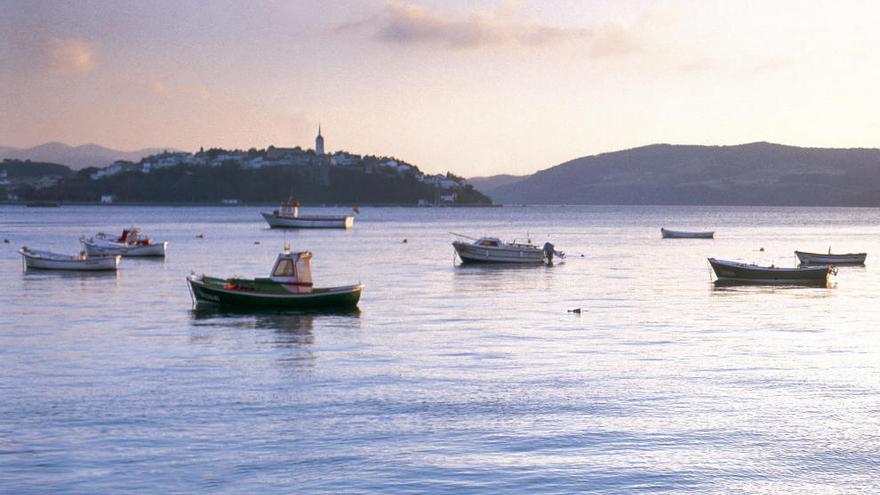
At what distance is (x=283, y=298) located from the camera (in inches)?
1566

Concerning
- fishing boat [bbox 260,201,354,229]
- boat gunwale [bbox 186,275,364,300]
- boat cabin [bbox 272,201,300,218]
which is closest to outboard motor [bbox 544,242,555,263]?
boat gunwale [bbox 186,275,364,300]

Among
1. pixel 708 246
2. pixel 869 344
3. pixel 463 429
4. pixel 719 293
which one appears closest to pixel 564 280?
pixel 719 293

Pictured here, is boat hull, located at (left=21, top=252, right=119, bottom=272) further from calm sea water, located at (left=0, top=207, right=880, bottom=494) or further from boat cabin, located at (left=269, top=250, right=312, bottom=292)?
boat cabin, located at (left=269, top=250, right=312, bottom=292)

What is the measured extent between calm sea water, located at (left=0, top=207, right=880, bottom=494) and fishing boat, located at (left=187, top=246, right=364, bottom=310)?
657mm

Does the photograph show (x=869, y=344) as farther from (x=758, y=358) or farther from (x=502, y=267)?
(x=502, y=267)

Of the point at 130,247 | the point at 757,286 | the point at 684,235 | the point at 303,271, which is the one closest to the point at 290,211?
the point at 684,235

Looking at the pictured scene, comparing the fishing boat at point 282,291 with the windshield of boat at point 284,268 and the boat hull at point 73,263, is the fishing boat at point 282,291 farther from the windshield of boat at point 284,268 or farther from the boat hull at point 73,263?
the boat hull at point 73,263

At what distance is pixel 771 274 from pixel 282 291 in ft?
102

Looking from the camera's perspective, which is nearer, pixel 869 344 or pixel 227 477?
pixel 227 477

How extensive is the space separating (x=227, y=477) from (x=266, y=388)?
7.76m

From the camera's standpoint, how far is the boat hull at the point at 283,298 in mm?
39875

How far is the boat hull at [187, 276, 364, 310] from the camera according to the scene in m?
39.9

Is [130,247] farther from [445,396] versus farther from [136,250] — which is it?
[445,396]

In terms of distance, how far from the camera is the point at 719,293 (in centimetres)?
5097
